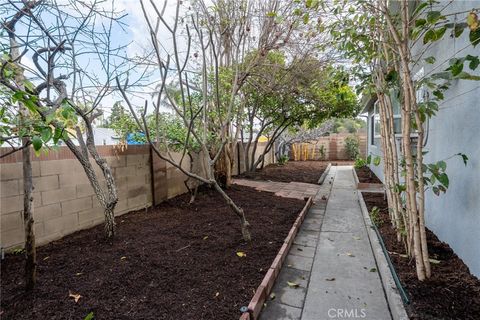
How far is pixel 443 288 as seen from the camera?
204 cm

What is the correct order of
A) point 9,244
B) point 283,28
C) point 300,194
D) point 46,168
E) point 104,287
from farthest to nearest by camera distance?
1. point 300,194
2. point 283,28
3. point 46,168
4. point 9,244
5. point 104,287

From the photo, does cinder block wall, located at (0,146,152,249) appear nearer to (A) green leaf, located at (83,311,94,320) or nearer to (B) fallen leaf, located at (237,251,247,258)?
(A) green leaf, located at (83,311,94,320)

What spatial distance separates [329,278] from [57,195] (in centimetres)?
327

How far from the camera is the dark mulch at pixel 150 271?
1934 mm

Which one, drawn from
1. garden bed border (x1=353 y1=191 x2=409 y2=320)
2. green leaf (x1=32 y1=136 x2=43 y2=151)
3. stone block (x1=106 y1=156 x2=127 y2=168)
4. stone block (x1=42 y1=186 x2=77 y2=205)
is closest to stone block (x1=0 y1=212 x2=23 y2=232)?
stone block (x1=42 y1=186 x2=77 y2=205)

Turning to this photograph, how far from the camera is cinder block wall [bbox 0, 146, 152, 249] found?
2.59 meters

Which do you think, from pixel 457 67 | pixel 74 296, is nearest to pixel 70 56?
pixel 74 296

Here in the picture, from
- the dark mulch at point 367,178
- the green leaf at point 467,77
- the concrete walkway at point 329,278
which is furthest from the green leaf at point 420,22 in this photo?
the dark mulch at point 367,178

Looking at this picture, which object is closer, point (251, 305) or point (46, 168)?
point (251, 305)

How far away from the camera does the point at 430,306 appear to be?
1862 millimetres

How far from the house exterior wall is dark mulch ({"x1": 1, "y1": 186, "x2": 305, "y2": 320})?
1843mm

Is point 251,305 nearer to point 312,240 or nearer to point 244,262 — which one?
point 244,262

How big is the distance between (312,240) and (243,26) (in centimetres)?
394

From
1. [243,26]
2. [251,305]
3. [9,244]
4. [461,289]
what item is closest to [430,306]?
[461,289]
